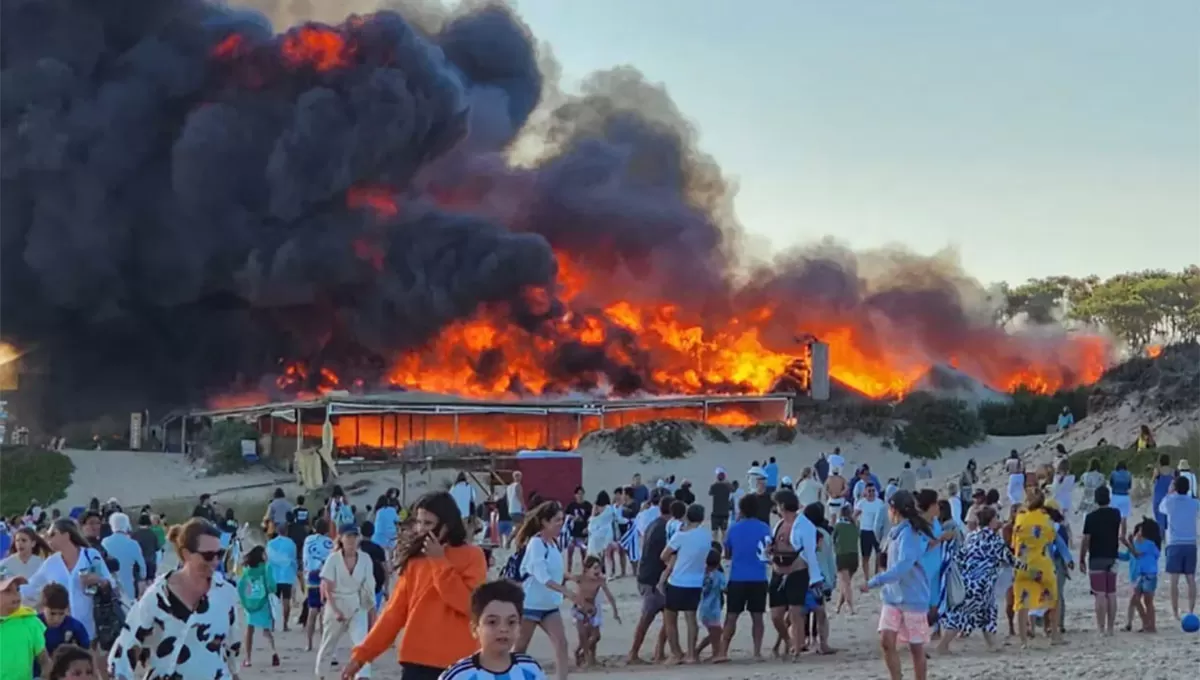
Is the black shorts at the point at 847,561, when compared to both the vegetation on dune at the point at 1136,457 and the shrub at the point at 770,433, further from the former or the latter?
the shrub at the point at 770,433

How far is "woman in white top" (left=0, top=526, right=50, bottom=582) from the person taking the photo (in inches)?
369

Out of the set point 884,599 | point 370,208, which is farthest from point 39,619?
point 370,208

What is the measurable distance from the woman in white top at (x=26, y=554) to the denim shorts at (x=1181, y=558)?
33.1 feet

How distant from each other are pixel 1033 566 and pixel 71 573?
7801 millimetres

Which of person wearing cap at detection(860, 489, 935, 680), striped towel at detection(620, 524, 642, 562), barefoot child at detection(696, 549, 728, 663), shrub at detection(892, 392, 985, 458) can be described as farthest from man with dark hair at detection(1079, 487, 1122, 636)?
shrub at detection(892, 392, 985, 458)

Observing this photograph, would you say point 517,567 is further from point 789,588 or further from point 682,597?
point 789,588

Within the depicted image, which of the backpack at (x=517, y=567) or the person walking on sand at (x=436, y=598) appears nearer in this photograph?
the person walking on sand at (x=436, y=598)

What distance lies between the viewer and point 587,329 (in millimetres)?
47469

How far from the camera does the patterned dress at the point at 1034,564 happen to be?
12539 mm

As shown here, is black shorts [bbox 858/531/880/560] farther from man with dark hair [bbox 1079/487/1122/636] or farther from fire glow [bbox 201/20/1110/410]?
fire glow [bbox 201/20/1110/410]

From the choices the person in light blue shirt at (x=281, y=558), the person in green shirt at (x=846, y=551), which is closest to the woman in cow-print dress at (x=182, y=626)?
the person in light blue shirt at (x=281, y=558)

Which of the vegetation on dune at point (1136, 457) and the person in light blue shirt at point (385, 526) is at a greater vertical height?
the vegetation on dune at point (1136, 457)

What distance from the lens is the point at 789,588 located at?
1292 centimetres

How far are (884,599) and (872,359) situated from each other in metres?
39.8
